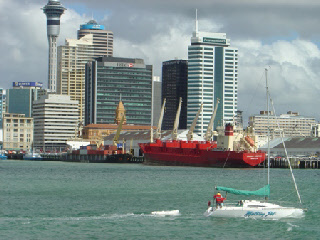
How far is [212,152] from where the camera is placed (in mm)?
150000

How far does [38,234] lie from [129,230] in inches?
250

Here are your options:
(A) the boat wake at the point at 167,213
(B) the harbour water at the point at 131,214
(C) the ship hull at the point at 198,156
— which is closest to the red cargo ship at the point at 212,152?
(C) the ship hull at the point at 198,156

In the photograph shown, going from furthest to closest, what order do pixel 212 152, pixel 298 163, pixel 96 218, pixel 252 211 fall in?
pixel 212 152, pixel 298 163, pixel 96 218, pixel 252 211

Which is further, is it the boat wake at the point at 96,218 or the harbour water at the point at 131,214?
the boat wake at the point at 96,218

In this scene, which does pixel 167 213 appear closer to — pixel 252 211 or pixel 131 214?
pixel 131 214

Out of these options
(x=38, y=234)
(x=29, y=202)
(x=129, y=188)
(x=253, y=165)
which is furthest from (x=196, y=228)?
(x=253, y=165)

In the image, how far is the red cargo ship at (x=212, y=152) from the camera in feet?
469

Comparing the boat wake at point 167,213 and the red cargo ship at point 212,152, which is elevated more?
the red cargo ship at point 212,152

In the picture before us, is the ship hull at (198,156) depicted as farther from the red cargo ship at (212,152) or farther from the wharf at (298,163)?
the wharf at (298,163)

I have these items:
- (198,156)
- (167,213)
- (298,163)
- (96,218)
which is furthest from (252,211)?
(198,156)

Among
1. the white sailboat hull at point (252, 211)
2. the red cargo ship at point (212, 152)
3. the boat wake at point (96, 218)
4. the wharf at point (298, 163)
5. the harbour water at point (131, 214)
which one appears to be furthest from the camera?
the wharf at point (298, 163)

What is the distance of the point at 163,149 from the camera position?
16762 centimetres

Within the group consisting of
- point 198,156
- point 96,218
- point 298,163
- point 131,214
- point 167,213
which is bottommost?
point 96,218

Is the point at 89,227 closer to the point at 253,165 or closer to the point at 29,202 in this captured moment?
the point at 29,202
